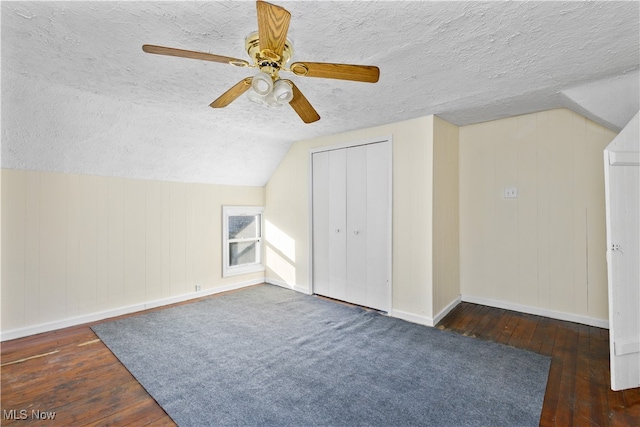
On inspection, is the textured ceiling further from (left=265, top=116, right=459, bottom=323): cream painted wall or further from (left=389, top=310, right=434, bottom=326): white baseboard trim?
(left=389, top=310, right=434, bottom=326): white baseboard trim

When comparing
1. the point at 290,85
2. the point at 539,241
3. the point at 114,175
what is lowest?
the point at 539,241

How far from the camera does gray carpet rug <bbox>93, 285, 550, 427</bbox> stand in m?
1.77

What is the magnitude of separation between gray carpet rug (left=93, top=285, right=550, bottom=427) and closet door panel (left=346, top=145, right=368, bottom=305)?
47cm

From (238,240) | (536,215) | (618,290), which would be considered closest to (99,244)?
(238,240)

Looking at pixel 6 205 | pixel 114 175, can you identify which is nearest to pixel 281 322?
pixel 114 175

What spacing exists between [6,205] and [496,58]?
4261mm

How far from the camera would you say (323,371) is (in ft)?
7.28

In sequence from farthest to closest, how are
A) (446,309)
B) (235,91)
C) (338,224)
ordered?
(338,224)
(446,309)
(235,91)

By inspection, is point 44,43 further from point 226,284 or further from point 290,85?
point 226,284

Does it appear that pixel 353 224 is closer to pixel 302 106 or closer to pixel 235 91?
pixel 302 106

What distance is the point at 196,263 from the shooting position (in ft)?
13.4

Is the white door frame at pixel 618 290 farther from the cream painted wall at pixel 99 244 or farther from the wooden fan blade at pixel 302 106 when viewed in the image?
the cream painted wall at pixel 99 244

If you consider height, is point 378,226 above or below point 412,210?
below
